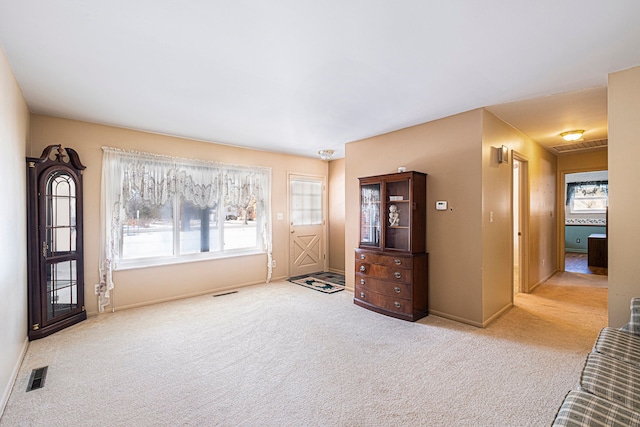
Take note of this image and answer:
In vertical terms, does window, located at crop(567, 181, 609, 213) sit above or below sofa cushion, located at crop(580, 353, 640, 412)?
above

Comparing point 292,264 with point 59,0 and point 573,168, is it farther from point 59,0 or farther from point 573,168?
point 573,168

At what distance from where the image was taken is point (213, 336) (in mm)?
3125

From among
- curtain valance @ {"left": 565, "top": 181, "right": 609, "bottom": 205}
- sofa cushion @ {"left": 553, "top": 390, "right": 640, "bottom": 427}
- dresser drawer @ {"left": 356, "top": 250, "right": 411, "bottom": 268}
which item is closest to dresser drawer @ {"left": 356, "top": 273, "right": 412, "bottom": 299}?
dresser drawer @ {"left": 356, "top": 250, "right": 411, "bottom": 268}

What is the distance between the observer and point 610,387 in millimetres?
1484

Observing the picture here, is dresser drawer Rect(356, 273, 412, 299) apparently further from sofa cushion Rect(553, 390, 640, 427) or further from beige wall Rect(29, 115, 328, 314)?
sofa cushion Rect(553, 390, 640, 427)

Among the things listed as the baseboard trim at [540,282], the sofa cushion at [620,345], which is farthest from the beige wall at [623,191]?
the baseboard trim at [540,282]

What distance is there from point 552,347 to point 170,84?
4364 mm

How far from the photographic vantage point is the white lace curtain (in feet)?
12.6

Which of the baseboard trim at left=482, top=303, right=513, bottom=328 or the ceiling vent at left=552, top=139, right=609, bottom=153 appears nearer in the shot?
the baseboard trim at left=482, top=303, right=513, bottom=328

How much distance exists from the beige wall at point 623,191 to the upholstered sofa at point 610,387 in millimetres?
476

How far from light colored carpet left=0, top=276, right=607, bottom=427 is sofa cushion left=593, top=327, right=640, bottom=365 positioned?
1.67 ft

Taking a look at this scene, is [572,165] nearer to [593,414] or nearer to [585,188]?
[585,188]

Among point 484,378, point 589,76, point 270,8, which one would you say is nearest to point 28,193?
point 270,8

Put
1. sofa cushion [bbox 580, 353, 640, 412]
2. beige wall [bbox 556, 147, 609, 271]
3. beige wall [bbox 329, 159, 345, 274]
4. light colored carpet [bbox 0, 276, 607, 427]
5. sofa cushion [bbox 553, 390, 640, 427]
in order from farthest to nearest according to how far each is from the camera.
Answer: beige wall [bbox 329, 159, 345, 274]
beige wall [bbox 556, 147, 609, 271]
light colored carpet [bbox 0, 276, 607, 427]
sofa cushion [bbox 580, 353, 640, 412]
sofa cushion [bbox 553, 390, 640, 427]
